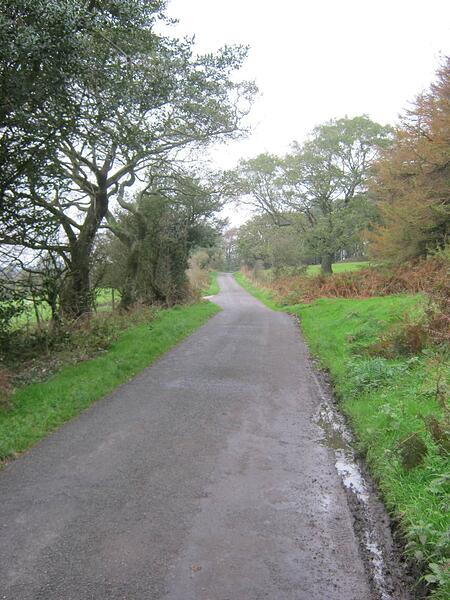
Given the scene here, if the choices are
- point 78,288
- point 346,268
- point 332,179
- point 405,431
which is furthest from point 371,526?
point 346,268

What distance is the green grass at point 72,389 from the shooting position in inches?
254

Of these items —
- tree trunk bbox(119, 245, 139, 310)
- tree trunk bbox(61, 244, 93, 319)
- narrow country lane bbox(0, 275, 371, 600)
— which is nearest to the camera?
narrow country lane bbox(0, 275, 371, 600)

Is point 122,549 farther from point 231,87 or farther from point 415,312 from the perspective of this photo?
point 231,87

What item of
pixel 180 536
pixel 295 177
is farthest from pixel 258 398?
pixel 295 177

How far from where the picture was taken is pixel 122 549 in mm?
3771

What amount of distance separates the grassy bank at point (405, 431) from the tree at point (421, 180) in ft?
23.0

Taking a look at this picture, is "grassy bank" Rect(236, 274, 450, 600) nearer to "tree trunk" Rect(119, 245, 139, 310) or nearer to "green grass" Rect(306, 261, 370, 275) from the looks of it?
"tree trunk" Rect(119, 245, 139, 310)

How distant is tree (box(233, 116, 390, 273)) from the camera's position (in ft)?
104

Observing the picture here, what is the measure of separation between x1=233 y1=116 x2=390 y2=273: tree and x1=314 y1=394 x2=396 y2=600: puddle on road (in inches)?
997

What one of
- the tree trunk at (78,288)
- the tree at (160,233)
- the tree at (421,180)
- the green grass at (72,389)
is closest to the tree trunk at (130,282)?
the tree at (160,233)

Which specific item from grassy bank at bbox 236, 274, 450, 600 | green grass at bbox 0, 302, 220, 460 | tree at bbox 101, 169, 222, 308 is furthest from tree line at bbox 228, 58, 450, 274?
green grass at bbox 0, 302, 220, 460

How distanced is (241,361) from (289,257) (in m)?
26.5

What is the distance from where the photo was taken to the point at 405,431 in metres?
5.69

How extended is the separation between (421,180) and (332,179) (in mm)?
16848
